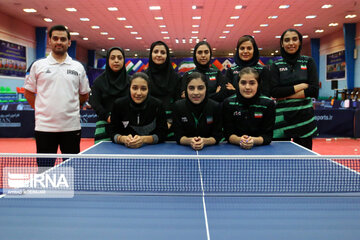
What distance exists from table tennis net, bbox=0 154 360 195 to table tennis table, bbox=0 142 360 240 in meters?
0.04

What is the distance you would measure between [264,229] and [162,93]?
99.0 inches

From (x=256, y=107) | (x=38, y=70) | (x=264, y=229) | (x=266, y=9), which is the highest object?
(x=266, y=9)

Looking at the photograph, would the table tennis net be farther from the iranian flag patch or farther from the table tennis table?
the iranian flag patch

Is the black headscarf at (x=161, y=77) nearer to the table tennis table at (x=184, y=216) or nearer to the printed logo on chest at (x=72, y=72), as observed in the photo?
the printed logo on chest at (x=72, y=72)

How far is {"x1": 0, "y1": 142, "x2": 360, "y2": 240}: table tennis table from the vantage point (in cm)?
126

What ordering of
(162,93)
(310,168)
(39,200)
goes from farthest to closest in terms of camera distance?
(162,93) → (310,168) → (39,200)

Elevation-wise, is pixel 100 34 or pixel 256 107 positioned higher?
pixel 100 34

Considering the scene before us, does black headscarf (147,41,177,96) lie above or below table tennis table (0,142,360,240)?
above

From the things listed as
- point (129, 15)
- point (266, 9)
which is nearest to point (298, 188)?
point (266, 9)

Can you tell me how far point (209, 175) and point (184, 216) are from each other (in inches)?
25.4

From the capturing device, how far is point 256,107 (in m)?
3.00

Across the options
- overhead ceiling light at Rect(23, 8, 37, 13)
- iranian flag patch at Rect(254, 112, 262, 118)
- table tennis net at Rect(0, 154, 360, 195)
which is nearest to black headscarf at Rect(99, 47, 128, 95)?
table tennis net at Rect(0, 154, 360, 195)

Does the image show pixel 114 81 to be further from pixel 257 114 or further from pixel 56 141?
pixel 257 114

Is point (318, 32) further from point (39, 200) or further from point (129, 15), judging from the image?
point (39, 200)
